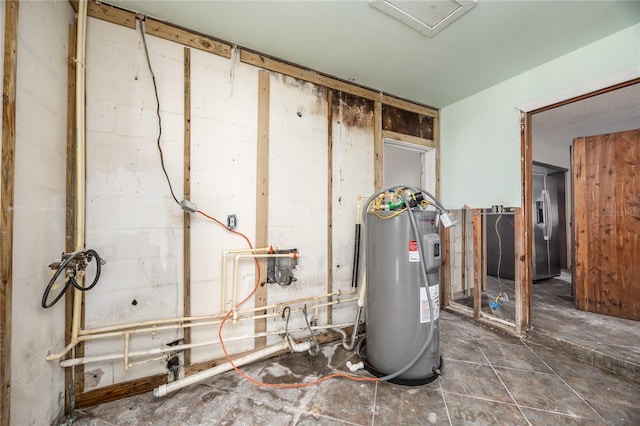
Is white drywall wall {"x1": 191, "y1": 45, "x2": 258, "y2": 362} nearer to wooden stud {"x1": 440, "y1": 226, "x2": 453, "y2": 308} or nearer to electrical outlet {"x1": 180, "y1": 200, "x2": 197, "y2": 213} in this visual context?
electrical outlet {"x1": 180, "y1": 200, "x2": 197, "y2": 213}

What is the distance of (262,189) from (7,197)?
1360 mm

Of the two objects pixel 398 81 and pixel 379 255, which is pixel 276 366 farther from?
pixel 398 81

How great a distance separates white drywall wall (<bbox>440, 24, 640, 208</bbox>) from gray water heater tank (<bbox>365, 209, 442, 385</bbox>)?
4.52 ft

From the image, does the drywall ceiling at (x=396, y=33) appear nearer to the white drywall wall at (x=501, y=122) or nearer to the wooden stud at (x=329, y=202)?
the white drywall wall at (x=501, y=122)

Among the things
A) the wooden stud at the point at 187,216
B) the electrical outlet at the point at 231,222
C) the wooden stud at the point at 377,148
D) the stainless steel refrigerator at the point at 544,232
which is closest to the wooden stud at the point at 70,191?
the wooden stud at the point at 187,216

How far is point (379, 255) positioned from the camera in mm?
1840

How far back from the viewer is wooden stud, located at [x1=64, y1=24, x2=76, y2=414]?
1.48 metres

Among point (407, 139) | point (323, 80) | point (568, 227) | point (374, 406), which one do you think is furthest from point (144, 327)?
point (568, 227)

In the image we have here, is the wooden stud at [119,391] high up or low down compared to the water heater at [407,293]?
down

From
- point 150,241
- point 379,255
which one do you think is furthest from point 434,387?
point 150,241

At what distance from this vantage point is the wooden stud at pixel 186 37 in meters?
1.76

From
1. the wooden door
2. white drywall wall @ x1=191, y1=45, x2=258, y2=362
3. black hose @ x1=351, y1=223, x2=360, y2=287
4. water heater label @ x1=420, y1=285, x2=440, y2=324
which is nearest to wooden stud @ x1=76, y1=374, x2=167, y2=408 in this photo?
white drywall wall @ x1=191, y1=45, x2=258, y2=362

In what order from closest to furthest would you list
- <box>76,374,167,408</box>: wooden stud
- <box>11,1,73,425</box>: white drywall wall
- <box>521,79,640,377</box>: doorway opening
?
<box>11,1,73,425</box>: white drywall wall, <box>76,374,167,408</box>: wooden stud, <box>521,79,640,377</box>: doorway opening

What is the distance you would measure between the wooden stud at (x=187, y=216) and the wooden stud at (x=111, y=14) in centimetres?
36
